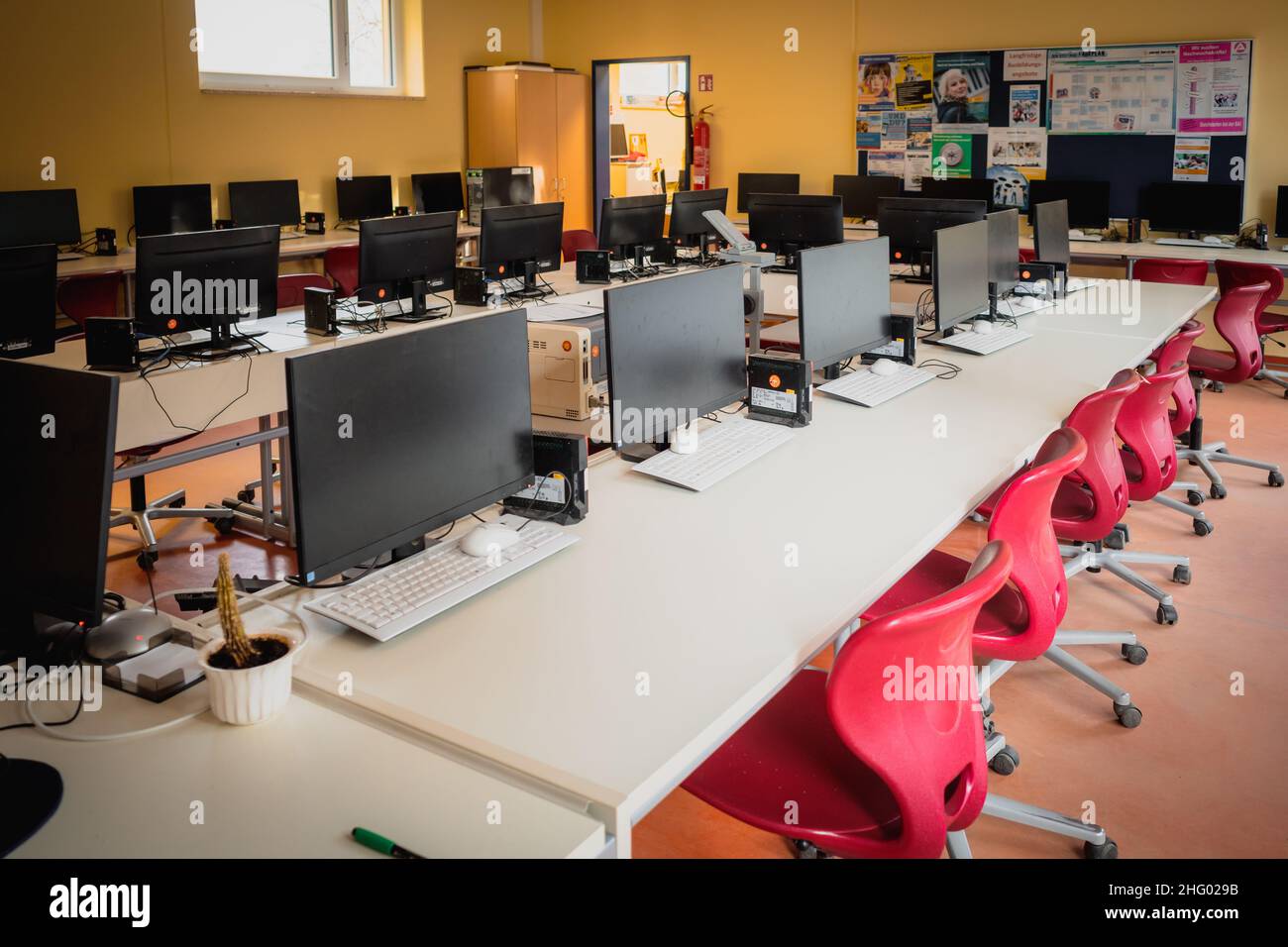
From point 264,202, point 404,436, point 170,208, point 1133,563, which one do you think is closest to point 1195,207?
point 1133,563

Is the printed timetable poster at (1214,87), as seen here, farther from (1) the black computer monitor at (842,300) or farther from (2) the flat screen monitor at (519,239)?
(1) the black computer monitor at (842,300)

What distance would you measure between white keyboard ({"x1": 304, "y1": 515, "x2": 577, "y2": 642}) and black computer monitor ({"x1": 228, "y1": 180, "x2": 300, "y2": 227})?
604 cm

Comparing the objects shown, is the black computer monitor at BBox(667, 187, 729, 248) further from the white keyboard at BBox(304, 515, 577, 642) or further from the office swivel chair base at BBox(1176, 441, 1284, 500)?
the white keyboard at BBox(304, 515, 577, 642)

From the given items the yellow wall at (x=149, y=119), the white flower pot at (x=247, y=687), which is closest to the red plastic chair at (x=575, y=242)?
the yellow wall at (x=149, y=119)

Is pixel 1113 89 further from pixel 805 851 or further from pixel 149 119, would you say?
pixel 805 851

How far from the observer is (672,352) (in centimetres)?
273

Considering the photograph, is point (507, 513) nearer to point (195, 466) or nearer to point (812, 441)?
point (812, 441)

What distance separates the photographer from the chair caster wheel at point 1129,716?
2.96 meters

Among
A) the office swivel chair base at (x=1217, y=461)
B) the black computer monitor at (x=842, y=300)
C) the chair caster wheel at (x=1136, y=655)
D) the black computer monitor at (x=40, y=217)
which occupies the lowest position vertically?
the chair caster wheel at (x=1136, y=655)

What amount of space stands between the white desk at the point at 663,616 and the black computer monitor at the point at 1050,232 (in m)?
2.65

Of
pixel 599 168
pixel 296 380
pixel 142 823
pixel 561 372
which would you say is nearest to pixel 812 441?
pixel 561 372

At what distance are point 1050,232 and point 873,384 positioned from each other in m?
2.51

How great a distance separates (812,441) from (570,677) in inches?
58.3

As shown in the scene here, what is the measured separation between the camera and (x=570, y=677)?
164cm
